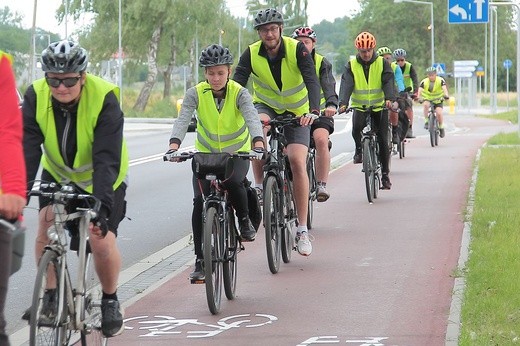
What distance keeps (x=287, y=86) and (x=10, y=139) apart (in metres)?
6.40

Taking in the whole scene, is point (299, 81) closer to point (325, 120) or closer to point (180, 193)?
point (325, 120)

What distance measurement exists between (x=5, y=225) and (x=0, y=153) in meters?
0.25

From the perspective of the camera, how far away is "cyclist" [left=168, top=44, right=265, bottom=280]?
28.9 ft

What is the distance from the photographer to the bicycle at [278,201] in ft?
33.0

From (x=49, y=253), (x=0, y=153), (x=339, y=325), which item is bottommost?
(x=339, y=325)

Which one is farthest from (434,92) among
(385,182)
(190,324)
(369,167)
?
(190,324)

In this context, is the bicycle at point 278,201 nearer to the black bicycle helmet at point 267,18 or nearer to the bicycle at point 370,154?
the black bicycle helmet at point 267,18

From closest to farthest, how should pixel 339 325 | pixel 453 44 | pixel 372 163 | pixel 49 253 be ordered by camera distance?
1. pixel 49 253
2. pixel 339 325
3. pixel 372 163
4. pixel 453 44

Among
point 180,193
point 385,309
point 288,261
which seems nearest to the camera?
point 385,309

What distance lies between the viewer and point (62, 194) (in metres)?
6.10

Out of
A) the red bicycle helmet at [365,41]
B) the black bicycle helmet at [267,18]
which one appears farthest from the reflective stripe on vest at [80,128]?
the red bicycle helmet at [365,41]

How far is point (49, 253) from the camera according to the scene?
19.6ft

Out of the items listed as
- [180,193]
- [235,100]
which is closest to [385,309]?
[235,100]

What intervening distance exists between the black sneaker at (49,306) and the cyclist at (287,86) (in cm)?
479
